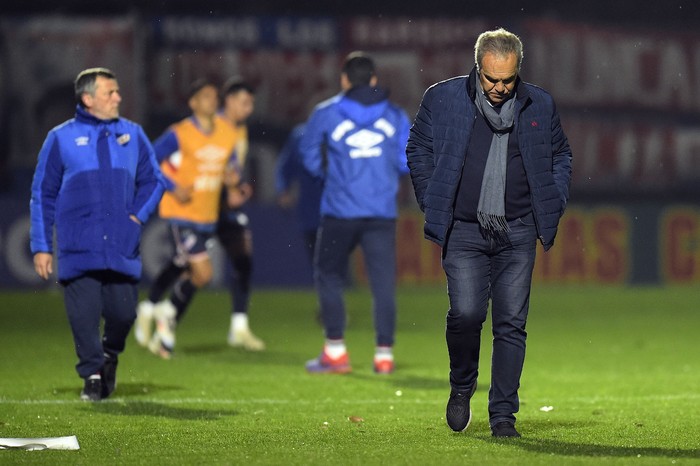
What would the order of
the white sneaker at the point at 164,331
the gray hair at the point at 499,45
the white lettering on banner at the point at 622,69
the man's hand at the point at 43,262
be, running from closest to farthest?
1. the gray hair at the point at 499,45
2. the man's hand at the point at 43,262
3. the white sneaker at the point at 164,331
4. the white lettering on banner at the point at 622,69

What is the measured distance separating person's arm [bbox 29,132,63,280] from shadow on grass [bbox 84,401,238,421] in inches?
32.7

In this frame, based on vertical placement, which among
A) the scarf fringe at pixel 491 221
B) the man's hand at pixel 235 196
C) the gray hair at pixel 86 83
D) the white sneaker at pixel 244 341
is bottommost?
the white sneaker at pixel 244 341

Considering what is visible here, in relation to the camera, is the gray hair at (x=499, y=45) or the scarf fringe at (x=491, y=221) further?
the scarf fringe at (x=491, y=221)

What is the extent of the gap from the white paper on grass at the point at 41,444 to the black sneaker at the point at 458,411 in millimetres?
1843

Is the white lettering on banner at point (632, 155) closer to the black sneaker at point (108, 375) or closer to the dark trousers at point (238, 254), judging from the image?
the dark trousers at point (238, 254)

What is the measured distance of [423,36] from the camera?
2081 centimetres

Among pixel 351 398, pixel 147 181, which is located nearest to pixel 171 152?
pixel 147 181

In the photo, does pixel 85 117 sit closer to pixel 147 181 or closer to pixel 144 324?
pixel 147 181

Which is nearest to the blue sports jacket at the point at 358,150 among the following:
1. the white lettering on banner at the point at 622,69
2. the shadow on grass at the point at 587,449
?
the shadow on grass at the point at 587,449

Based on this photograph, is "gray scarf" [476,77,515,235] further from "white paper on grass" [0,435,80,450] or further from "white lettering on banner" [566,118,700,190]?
"white lettering on banner" [566,118,700,190]

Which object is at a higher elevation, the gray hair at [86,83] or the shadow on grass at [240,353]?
the gray hair at [86,83]

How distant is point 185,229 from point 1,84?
26.7 ft

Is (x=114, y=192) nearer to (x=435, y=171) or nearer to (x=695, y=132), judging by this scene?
(x=435, y=171)

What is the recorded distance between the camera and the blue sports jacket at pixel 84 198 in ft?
29.9
